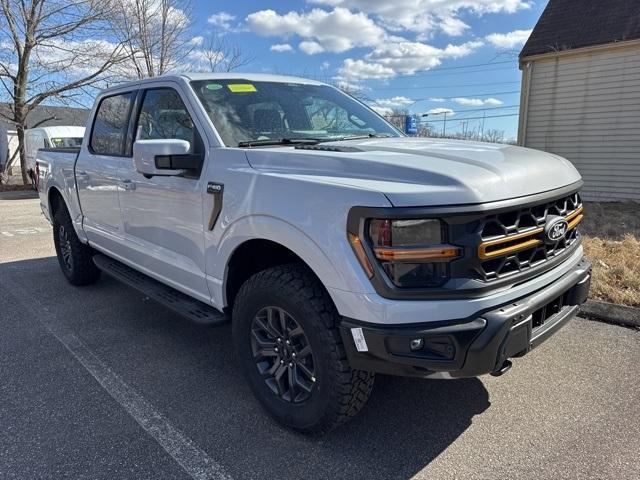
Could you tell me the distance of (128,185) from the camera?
378 centimetres

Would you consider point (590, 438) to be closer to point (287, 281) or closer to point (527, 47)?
point (287, 281)

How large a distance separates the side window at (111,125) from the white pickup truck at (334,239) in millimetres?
297

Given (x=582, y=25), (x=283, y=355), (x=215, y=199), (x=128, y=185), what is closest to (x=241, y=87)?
(x=215, y=199)

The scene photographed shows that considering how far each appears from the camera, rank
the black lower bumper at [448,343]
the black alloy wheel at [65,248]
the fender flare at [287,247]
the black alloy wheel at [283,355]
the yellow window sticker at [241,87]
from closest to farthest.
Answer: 1. the black lower bumper at [448,343]
2. the fender flare at [287,247]
3. the black alloy wheel at [283,355]
4. the yellow window sticker at [241,87]
5. the black alloy wheel at [65,248]

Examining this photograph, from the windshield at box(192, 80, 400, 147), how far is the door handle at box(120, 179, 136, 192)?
0.96 meters

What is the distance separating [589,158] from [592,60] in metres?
2.13

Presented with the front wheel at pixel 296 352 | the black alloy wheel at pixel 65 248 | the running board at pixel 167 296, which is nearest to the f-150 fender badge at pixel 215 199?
the front wheel at pixel 296 352

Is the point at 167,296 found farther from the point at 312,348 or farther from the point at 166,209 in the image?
the point at 312,348

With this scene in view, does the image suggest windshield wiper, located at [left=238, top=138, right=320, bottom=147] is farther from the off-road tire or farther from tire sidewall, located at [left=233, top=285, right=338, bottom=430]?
the off-road tire

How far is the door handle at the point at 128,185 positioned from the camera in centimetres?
371

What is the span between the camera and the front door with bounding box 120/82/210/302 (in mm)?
3096

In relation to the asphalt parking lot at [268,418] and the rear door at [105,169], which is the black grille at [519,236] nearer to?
the asphalt parking lot at [268,418]

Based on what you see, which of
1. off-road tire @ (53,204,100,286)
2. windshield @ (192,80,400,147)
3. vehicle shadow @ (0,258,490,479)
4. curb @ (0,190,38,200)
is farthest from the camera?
curb @ (0,190,38,200)

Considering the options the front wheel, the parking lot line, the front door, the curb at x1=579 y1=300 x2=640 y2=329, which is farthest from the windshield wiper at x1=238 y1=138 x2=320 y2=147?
the curb at x1=579 y1=300 x2=640 y2=329
